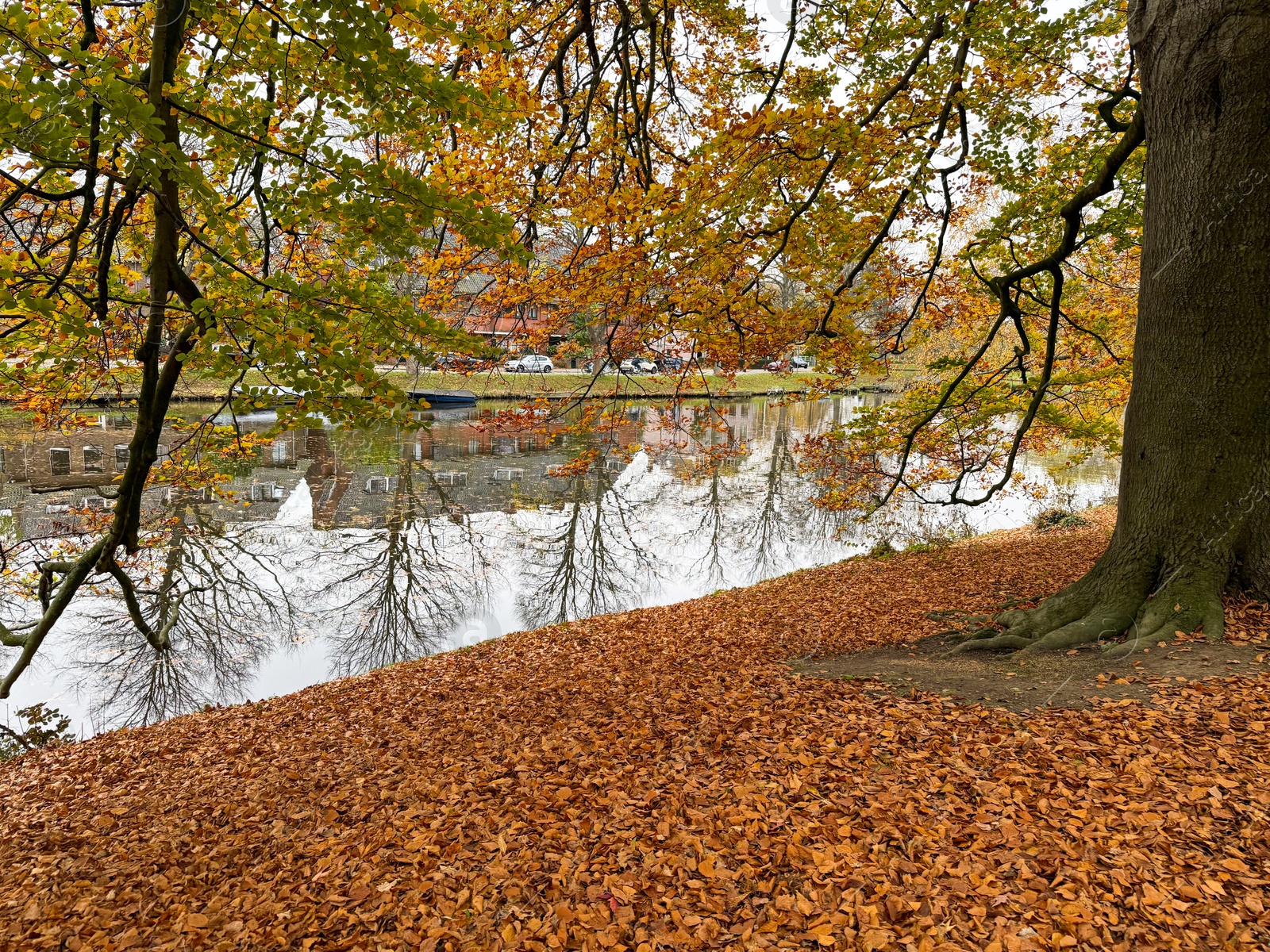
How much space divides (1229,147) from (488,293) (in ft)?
18.3

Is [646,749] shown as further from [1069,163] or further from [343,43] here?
[1069,163]

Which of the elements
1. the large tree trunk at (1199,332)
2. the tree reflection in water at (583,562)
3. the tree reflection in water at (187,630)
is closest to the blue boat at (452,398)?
the tree reflection in water at (583,562)

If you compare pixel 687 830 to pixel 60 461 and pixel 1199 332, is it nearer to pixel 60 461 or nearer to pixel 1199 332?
pixel 1199 332

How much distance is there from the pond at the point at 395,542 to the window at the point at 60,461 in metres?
0.07

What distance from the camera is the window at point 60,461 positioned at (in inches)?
599

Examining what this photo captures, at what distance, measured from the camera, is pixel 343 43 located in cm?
278

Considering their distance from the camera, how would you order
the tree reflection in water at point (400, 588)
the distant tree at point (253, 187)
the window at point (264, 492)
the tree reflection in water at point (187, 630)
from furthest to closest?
the window at point (264, 492)
the tree reflection in water at point (400, 588)
the tree reflection in water at point (187, 630)
the distant tree at point (253, 187)

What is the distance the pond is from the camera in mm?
7918

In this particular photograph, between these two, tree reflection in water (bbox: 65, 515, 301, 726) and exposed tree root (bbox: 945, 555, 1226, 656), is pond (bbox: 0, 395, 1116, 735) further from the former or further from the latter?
exposed tree root (bbox: 945, 555, 1226, 656)

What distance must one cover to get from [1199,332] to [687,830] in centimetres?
415

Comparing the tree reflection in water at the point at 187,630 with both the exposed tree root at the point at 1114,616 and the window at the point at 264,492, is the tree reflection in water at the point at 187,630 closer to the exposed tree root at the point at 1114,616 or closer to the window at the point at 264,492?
the window at the point at 264,492

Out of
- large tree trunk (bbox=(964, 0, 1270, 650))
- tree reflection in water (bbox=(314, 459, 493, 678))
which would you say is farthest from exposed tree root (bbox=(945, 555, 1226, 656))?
tree reflection in water (bbox=(314, 459, 493, 678))

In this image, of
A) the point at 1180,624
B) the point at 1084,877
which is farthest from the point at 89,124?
the point at 1180,624

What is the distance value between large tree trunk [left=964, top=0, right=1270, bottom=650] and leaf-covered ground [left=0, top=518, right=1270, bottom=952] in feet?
1.65
